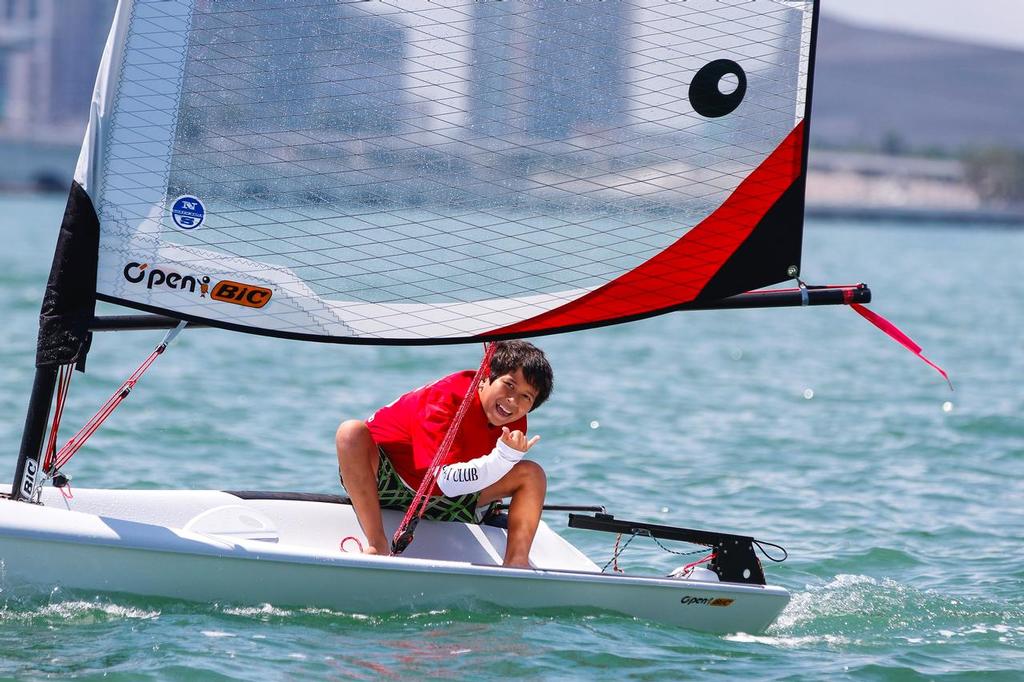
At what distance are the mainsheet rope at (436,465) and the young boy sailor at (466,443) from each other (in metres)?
0.02

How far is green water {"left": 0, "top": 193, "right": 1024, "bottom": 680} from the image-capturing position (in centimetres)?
410

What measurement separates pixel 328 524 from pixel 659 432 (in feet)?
13.4

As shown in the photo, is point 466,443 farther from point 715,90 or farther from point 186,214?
point 715,90

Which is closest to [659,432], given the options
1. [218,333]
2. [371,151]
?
[371,151]

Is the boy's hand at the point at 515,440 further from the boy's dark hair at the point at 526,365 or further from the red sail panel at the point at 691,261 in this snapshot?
the red sail panel at the point at 691,261

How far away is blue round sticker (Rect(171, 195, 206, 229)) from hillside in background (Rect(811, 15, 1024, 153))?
158 metres

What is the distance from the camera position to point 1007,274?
30016 mm

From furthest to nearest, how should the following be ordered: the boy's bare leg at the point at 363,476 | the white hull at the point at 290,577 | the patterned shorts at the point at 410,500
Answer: the patterned shorts at the point at 410,500
the boy's bare leg at the point at 363,476
the white hull at the point at 290,577

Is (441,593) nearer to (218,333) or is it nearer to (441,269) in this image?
(441,269)

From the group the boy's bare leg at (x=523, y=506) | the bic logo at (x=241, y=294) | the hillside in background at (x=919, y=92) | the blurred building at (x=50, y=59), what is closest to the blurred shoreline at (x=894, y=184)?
the hillside in background at (x=919, y=92)

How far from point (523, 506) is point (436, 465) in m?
0.31

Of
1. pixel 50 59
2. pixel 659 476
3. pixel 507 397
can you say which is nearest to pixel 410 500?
pixel 507 397

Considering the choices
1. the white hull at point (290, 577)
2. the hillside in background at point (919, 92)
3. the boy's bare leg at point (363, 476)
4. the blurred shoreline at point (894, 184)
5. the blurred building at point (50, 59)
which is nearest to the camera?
the white hull at point (290, 577)

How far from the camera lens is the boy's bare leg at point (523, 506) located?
14.6ft
